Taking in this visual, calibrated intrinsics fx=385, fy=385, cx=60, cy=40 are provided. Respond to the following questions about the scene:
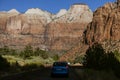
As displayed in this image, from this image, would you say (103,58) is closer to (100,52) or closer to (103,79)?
(100,52)

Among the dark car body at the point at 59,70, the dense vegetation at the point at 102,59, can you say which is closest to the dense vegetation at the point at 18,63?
the dark car body at the point at 59,70

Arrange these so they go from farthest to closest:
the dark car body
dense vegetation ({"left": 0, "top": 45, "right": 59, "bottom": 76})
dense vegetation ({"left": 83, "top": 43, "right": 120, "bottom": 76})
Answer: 1. dense vegetation ({"left": 0, "top": 45, "right": 59, "bottom": 76})
2. dense vegetation ({"left": 83, "top": 43, "right": 120, "bottom": 76})
3. the dark car body

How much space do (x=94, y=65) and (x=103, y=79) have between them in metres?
19.3

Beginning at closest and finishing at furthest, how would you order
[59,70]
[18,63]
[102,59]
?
[59,70] < [102,59] < [18,63]

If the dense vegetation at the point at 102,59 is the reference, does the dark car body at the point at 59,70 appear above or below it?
A: below

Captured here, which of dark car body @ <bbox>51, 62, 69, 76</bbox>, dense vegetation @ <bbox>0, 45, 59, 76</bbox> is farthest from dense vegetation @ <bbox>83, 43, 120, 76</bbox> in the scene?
dense vegetation @ <bbox>0, 45, 59, 76</bbox>

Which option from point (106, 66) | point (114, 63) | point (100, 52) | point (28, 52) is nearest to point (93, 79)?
point (114, 63)

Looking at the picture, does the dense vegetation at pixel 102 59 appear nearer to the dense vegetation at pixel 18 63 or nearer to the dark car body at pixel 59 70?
the dark car body at pixel 59 70

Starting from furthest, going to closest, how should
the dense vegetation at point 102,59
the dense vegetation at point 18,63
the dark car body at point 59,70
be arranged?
the dense vegetation at point 18,63, the dense vegetation at point 102,59, the dark car body at point 59,70

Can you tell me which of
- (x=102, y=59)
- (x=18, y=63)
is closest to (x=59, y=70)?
(x=102, y=59)

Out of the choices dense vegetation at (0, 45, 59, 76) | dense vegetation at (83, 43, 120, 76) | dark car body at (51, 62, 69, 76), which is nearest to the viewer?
dark car body at (51, 62, 69, 76)

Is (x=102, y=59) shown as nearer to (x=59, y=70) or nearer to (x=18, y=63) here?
(x=59, y=70)

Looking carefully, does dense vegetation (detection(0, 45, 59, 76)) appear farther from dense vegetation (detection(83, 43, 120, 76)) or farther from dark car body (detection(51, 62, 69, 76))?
dense vegetation (detection(83, 43, 120, 76))

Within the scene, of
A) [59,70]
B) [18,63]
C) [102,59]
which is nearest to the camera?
[59,70]
